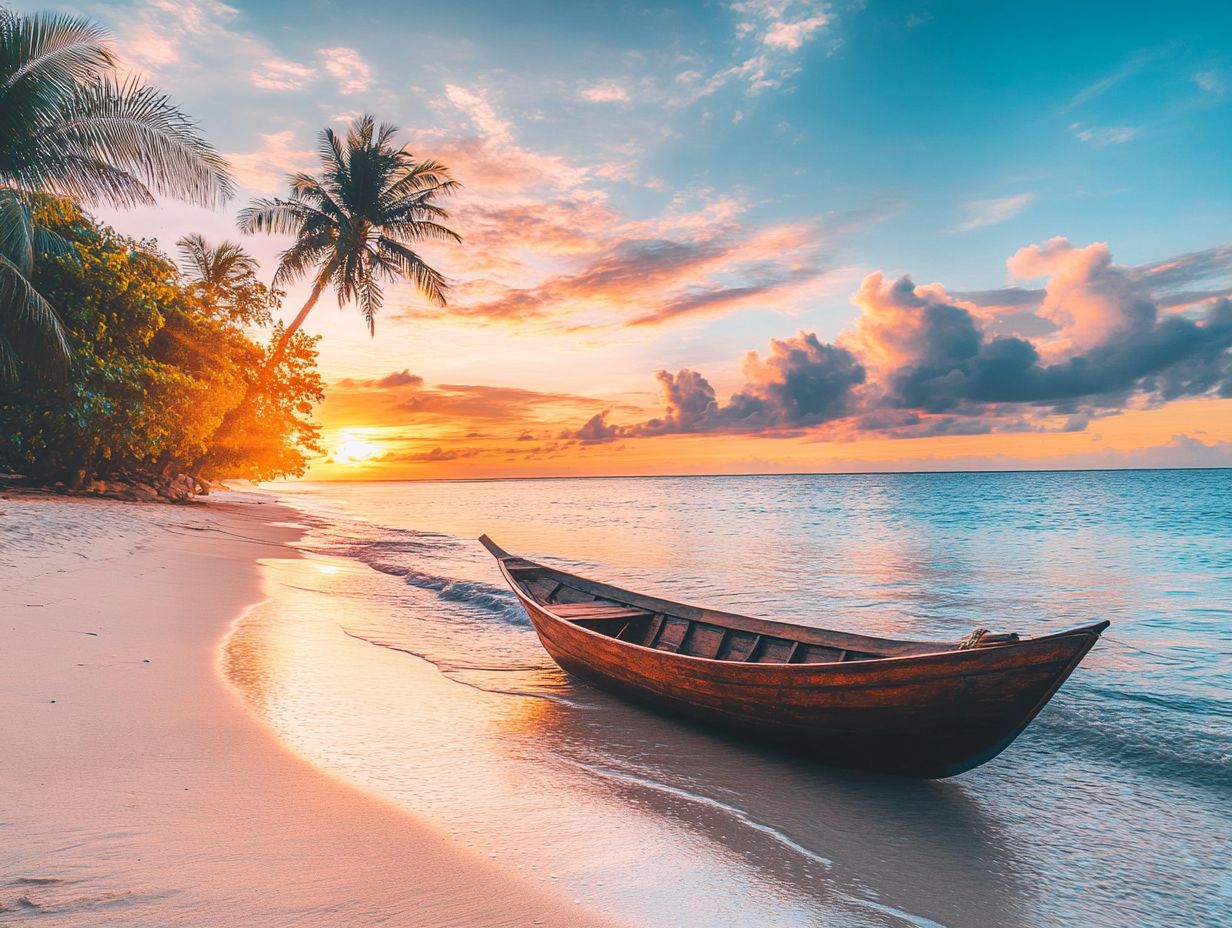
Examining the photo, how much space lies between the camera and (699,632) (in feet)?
23.8

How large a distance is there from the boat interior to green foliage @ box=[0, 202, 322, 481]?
14.6 metres

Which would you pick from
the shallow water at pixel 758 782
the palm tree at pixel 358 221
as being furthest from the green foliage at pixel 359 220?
the shallow water at pixel 758 782

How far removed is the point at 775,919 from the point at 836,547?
2239 centimetres

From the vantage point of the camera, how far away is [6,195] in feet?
42.6

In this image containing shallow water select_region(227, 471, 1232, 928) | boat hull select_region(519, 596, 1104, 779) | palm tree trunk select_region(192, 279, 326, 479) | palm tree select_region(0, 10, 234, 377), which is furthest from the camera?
palm tree trunk select_region(192, 279, 326, 479)

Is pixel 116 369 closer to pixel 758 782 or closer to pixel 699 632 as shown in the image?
pixel 699 632

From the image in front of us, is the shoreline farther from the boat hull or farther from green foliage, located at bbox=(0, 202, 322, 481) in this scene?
green foliage, located at bbox=(0, 202, 322, 481)

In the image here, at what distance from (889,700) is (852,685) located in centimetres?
24

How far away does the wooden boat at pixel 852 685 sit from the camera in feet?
13.5

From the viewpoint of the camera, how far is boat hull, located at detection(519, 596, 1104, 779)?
4.07m

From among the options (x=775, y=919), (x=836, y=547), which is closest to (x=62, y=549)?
(x=775, y=919)

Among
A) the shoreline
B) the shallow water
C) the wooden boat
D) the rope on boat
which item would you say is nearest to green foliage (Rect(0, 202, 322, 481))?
the shallow water

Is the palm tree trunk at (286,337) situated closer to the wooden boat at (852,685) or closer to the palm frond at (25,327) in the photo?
the palm frond at (25,327)

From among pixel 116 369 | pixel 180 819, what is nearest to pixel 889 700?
pixel 180 819
